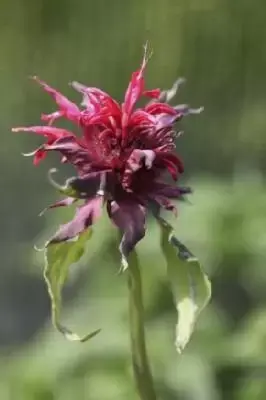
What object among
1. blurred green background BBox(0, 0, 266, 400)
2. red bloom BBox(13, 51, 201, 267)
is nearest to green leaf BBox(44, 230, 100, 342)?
red bloom BBox(13, 51, 201, 267)

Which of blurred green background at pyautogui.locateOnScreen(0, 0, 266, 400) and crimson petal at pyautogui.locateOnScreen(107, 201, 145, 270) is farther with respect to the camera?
blurred green background at pyautogui.locateOnScreen(0, 0, 266, 400)

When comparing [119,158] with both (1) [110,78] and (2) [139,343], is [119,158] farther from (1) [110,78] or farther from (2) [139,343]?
(1) [110,78]

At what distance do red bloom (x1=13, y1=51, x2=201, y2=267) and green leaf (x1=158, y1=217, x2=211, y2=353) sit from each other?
0.02 m

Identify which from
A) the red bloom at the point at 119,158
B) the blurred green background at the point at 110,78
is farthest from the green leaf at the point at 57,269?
the blurred green background at the point at 110,78

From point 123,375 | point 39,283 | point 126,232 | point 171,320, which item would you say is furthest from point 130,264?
point 39,283

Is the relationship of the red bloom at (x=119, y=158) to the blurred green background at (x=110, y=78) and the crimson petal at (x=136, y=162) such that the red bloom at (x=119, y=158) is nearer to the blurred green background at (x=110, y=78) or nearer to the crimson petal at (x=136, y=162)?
the crimson petal at (x=136, y=162)

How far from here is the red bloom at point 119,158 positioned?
1.24 feet

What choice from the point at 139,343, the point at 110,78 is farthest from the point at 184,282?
the point at 110,78

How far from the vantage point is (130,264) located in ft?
1.27

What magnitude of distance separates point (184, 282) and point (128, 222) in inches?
1.7

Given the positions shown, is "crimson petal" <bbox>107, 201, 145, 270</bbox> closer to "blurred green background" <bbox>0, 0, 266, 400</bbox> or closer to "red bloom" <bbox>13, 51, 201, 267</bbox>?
"red bloom" <bbox>13, 51, 201, 267</bbox>

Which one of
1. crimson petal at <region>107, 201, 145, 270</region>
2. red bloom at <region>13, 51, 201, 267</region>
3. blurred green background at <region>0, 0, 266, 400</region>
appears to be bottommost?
blurred green background at <region>0, 0, 266, 400</region>

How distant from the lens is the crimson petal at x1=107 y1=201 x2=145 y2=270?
0.37 m

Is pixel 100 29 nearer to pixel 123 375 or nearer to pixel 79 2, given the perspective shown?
pixel 79 2
